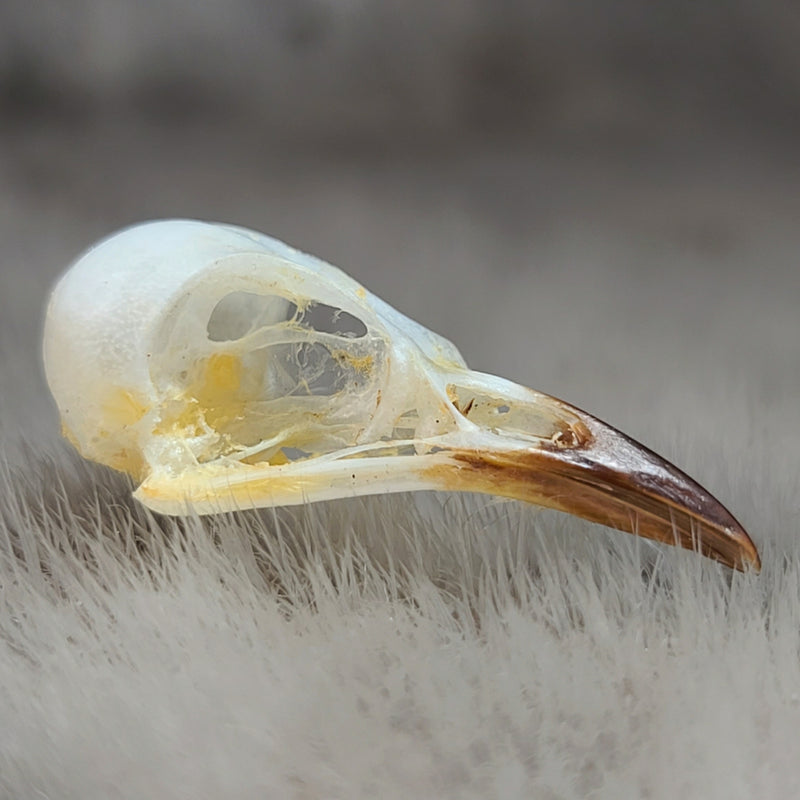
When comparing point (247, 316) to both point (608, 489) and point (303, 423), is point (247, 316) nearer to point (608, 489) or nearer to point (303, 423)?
point (303, 423)

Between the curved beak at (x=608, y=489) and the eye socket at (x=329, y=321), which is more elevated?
the eye socket at (x=329, y=321)

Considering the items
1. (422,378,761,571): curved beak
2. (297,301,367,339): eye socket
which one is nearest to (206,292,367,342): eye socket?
(297,301,367,339): eye socket

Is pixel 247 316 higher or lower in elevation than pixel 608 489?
higher

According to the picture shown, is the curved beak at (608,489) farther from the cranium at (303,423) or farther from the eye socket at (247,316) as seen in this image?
the eye socket at (247,316)

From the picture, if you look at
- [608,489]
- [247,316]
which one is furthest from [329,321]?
[608,489]

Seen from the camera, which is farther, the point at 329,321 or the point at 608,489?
the point at 329,321

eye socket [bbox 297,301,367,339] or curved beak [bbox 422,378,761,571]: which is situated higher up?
eye socket [bbox 297,301,367,339]

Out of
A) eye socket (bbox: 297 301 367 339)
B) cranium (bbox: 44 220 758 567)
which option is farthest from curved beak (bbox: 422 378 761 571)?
eye socket (bbox: 297 301 367 339)

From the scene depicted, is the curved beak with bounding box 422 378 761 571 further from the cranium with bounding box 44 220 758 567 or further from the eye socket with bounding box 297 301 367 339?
the eye socket with bounding box 297 301 367 339

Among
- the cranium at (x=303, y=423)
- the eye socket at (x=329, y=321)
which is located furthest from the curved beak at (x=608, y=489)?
the eye socket at (x=329, y=321)
